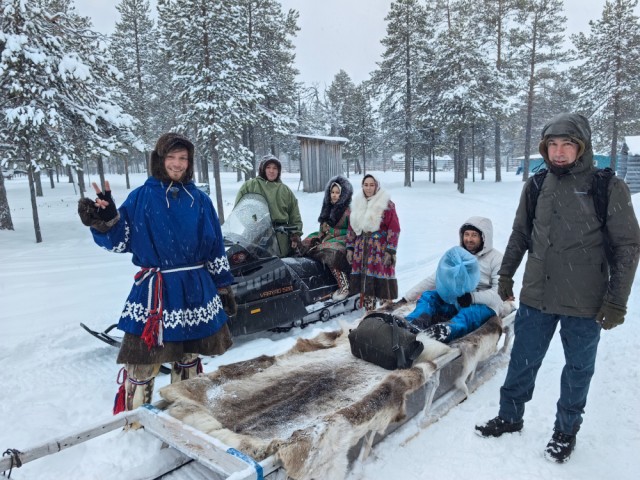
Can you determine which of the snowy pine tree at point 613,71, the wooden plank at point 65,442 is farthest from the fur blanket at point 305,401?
the snowy pine tree at point 613,71

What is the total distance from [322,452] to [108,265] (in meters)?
7.76

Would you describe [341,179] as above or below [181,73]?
below

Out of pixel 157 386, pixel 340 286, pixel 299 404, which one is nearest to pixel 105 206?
pixel 299 404

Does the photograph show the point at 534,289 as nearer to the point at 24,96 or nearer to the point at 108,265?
the point at 108,265

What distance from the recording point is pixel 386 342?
319 centimetres

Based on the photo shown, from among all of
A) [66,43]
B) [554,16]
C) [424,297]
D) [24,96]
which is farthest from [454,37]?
[424,297]

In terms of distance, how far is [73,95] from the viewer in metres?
11.6

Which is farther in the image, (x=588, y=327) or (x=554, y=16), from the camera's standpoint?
(x=554, y=16)

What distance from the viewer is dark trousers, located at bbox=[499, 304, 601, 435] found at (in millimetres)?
2678

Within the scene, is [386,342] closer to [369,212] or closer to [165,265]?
[165,265]


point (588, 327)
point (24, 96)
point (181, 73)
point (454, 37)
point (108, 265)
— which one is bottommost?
point (108, 265)

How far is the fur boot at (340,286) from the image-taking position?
5.63 meters

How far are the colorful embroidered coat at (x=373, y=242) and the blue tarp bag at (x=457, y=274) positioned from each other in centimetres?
137

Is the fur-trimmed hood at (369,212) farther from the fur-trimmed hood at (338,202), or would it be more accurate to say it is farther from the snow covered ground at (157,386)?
the snow covered ground at (157,386)
